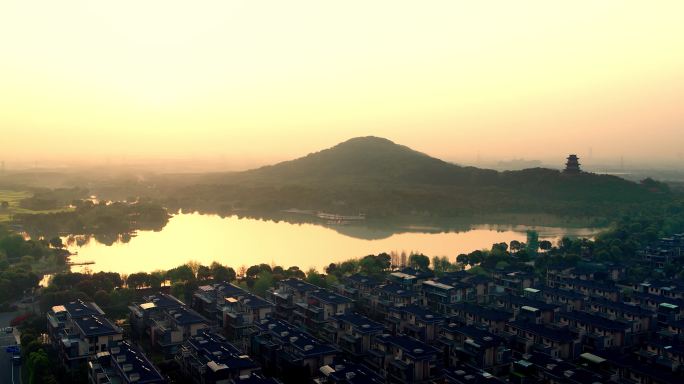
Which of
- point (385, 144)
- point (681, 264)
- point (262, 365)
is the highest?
point (385, 144)

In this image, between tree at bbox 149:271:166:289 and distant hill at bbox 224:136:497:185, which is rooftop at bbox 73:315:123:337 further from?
distant hill at bbox 224:136:497:185

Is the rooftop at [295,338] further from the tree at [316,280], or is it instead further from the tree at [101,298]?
the tree at [101,298]

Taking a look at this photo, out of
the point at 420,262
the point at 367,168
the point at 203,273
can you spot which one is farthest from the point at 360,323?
the point at 367,168

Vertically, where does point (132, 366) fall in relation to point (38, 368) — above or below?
above

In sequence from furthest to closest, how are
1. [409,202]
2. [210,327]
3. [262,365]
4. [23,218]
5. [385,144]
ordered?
[385,144], [409,202], [23,218], [210,327], [262,365]

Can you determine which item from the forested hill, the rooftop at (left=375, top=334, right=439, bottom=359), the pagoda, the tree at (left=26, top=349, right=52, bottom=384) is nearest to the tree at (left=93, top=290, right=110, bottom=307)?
the tree at (left=26, top=349, right=52, bottom=384)

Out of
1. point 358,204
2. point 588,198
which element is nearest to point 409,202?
point 358,204

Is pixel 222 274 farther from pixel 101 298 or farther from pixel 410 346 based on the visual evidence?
pixel 410 346

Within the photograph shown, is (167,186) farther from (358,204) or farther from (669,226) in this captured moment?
(669,226)

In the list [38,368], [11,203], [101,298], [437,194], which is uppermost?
[437,194]
